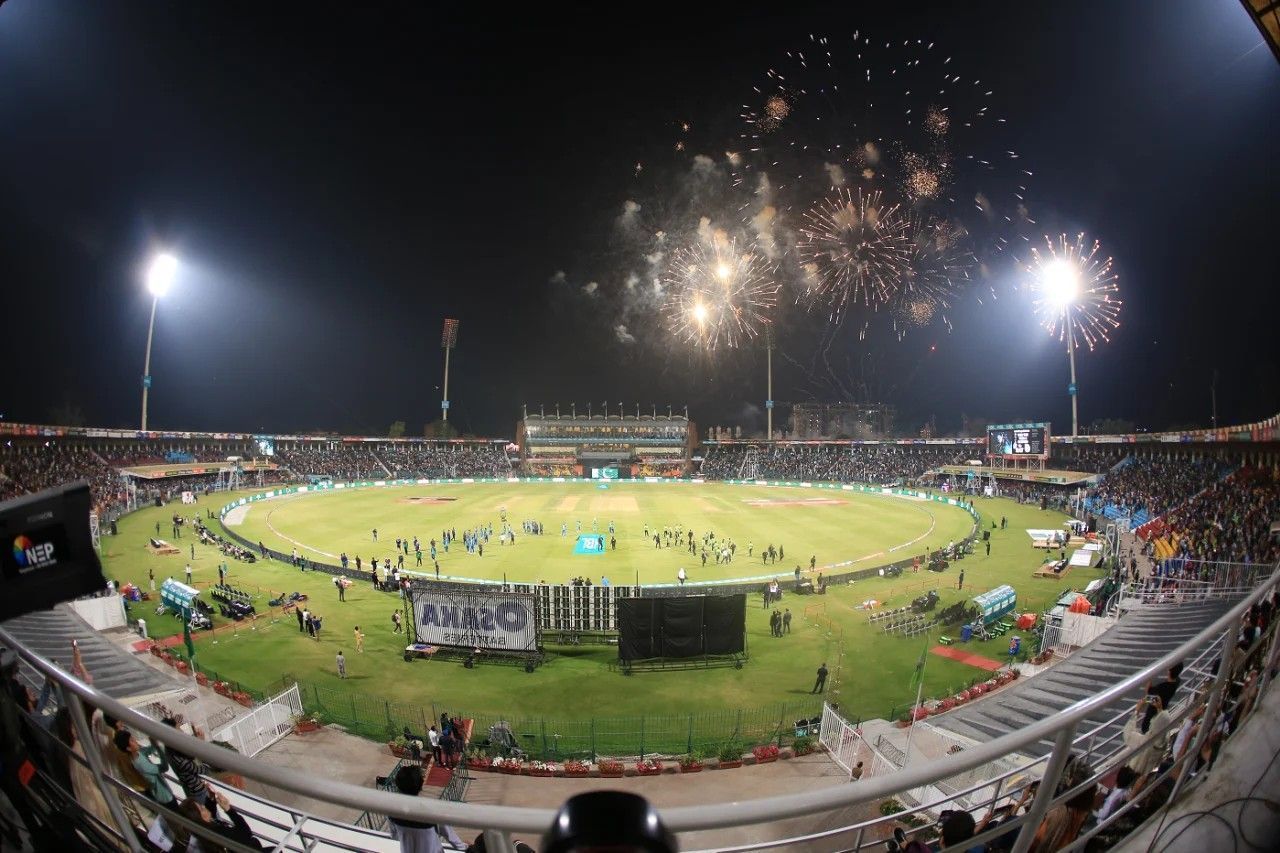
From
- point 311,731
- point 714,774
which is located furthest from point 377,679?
point 714,774

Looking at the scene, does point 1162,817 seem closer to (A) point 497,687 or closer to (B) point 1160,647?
(B) point 1160,647

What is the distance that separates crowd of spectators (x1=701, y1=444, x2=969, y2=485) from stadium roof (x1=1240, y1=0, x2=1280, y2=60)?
75.5 m

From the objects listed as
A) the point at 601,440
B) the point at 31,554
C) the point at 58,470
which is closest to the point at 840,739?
the point at 31,554

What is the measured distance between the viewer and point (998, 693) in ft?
57.0

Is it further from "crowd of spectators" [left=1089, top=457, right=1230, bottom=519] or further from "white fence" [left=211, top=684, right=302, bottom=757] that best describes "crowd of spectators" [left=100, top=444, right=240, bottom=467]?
"crowd of spectators" [left=1089, top=457, right=1230, bottom=519]

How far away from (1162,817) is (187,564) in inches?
1623

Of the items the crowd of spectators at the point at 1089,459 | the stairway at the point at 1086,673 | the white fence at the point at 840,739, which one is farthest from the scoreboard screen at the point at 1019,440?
the white fence at the point at 840,739

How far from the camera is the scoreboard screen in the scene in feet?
198

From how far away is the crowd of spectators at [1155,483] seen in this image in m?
40.6

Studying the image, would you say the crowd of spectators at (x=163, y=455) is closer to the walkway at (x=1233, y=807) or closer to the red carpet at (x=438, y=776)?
the red carpet at (x=438, y=776)

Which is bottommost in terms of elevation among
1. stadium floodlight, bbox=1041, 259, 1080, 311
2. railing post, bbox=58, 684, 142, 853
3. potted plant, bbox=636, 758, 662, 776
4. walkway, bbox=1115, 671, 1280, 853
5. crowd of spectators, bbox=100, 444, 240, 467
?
potted plant, bbox=636, 758, 662, 776

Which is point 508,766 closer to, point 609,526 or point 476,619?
point 476,619

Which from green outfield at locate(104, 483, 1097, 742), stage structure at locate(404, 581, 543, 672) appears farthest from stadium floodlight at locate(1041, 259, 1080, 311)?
stage structure at locate(404, 581, 543, 672)

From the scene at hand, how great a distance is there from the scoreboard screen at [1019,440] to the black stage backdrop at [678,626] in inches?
2069
